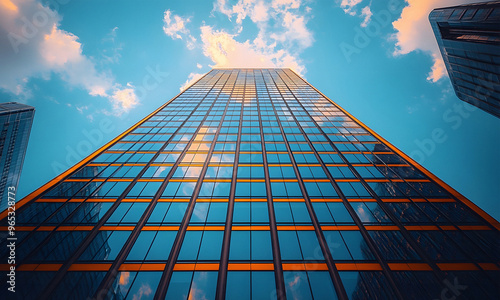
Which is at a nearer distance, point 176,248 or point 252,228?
point 176,248

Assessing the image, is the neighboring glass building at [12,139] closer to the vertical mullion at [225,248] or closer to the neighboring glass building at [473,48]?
the vertical mullion at [225,248]

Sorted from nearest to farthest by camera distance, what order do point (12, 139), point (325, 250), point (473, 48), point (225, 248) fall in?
point (325, 250), point (225, 248), point (473, 48), point (12, 139)

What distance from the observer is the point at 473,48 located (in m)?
27.7

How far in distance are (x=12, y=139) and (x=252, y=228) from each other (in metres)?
83.3

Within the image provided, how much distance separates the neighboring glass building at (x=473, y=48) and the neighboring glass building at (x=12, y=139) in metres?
99.0

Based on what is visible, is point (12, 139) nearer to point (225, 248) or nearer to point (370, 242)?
point (225, 248)

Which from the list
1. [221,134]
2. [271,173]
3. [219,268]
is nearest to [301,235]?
[219,268]

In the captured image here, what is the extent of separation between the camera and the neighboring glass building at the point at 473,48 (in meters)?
24.7

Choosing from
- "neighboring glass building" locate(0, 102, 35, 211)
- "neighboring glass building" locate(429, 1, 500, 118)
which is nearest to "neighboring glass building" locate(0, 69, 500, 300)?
"neighboring glass building" locate(429, 1, 500, 118)

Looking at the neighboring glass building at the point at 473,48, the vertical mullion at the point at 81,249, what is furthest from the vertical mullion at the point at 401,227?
the neighboring glass building at the point at 473,48

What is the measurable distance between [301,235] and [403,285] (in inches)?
218

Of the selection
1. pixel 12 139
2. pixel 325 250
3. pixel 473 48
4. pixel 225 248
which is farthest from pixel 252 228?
pixel 12 139

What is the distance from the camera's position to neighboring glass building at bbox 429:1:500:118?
2469cm

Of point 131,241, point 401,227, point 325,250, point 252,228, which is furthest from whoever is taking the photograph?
point 401,227
